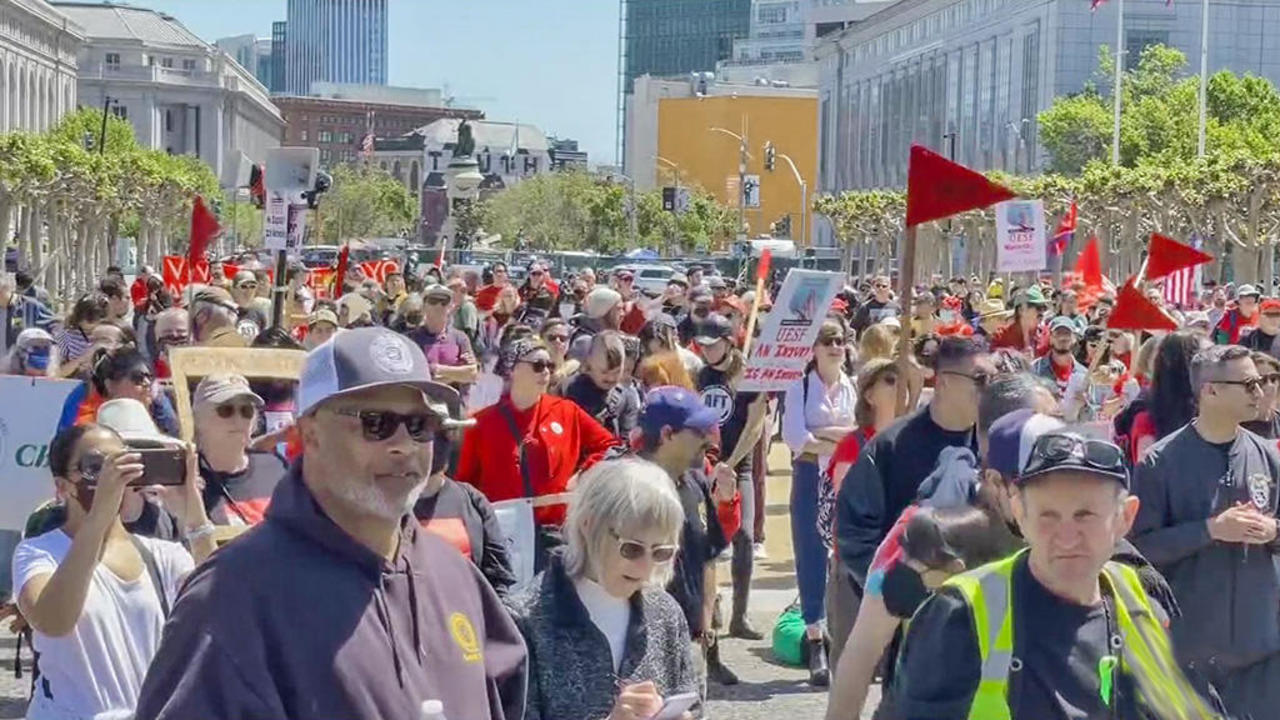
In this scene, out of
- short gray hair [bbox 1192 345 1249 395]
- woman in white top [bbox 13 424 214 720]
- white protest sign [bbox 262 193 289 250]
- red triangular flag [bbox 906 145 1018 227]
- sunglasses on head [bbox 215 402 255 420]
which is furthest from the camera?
white protest sign [bbox 262 193 289 250]

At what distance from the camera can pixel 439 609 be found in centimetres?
329

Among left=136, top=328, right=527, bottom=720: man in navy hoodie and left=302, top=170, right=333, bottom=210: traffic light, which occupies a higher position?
left=302, top=170, right=333, bottom=210: traffic light

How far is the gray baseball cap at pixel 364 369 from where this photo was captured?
3221 millimetres

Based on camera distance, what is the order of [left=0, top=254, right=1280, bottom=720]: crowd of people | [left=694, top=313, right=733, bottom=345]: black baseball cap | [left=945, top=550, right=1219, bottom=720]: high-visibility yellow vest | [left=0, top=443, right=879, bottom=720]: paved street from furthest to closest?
1. [left=694, top=313, right=733, bottom=345]: black baseball cap
2. [left=0, top=443, right=879, bottom=720]: paved street
3. [left=945, top=550, right=1219, bottom=720]: high-visibility yellow vest
4. [left=0, top=254, right=1280, bottom=720]: crowd of people

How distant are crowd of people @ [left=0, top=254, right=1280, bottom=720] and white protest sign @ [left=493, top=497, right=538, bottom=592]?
0.03m

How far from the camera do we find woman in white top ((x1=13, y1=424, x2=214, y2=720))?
15.8 ft

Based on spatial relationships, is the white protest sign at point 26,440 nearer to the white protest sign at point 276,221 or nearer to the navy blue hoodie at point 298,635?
the navy blue hoodie at point 298,635

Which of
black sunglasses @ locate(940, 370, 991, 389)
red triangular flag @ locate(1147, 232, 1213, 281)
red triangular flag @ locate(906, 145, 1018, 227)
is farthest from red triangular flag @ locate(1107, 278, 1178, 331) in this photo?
black sunglasses @ locate(940, 370, 991, 389)

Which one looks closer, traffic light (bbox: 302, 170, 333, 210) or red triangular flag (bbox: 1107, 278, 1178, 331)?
red triangular flag (bbox: 1107, 278, 1178, 331)

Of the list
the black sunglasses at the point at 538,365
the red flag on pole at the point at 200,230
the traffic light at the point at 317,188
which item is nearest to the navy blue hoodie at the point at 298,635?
the black sunglasses at the point at 538,365

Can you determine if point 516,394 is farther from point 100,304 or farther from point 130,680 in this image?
point 100,304

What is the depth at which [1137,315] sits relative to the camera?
12414 mm

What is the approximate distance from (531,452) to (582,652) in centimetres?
363

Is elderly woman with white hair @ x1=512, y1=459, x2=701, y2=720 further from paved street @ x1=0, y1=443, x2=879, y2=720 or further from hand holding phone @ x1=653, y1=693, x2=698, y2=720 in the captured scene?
paved street @ x1=0, y1=443, x2=879, y2=720
